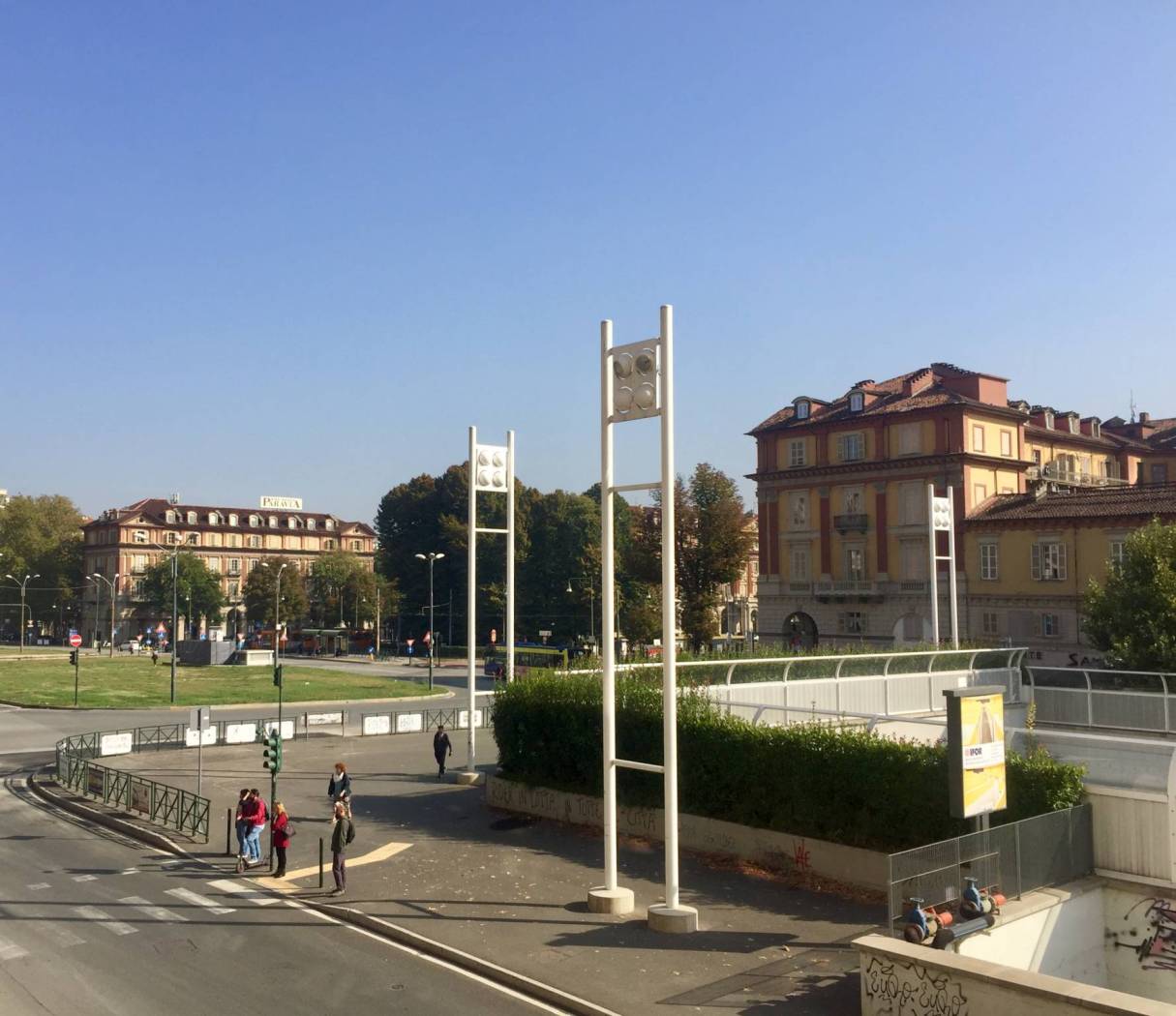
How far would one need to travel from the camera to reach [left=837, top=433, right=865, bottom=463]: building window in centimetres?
7056

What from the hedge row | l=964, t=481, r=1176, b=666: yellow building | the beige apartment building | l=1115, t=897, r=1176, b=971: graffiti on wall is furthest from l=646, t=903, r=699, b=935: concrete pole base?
the beige apartment building

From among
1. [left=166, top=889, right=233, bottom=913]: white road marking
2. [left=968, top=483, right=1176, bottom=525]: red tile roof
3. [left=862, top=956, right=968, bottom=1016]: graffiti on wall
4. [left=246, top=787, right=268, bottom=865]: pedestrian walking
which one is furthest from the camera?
[left=968, top=483, right=1176, bottom=525]: red tile roof

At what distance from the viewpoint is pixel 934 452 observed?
66625mm

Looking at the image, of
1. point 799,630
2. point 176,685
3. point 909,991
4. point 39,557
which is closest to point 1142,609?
point 799,630

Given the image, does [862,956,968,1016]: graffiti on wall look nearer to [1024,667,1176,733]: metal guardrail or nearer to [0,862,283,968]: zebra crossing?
[0,862,283,968]: zebra crossing

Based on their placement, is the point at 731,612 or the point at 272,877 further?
the point at 731,612

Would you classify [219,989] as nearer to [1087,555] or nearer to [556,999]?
[556,999]

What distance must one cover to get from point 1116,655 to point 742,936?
31.9m

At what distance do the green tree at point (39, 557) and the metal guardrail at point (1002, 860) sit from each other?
13795 cm

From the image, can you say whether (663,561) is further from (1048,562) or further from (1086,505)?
(1086,505)

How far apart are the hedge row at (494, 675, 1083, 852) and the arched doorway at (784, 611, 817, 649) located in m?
48.4

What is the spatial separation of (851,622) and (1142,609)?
98.7 feet

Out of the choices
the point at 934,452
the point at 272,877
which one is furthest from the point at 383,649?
the point at 272,877

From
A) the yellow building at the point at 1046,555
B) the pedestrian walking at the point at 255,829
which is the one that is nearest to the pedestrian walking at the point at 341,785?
the pedestrian walking at the point at 255,829
